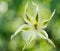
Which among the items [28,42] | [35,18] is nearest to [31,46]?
[28,42]

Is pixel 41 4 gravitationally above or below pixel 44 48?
above

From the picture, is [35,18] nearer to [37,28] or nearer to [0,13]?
[37,28]

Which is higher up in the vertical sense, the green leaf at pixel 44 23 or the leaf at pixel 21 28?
the green leaf at pixel 44 23

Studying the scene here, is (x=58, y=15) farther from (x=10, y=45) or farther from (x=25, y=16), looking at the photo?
(x=10, y=45)

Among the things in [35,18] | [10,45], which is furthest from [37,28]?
[10,45]

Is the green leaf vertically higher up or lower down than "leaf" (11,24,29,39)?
higher up

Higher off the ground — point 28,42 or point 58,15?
point 58,15
